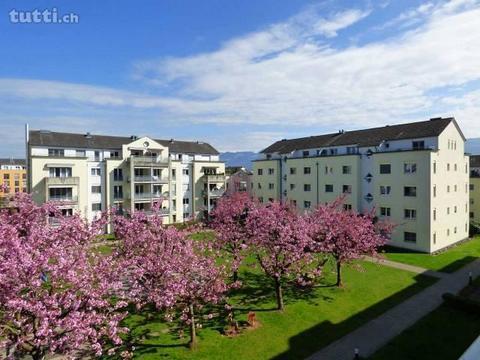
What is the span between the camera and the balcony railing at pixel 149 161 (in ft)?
165

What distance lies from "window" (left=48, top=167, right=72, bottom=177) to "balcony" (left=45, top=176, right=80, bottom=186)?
4.16 ft

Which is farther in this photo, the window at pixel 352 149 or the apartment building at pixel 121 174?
the window at pixel 352 149

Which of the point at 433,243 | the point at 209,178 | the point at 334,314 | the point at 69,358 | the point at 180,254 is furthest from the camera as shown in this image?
the point at 209,178

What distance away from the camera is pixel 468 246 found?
136 feet

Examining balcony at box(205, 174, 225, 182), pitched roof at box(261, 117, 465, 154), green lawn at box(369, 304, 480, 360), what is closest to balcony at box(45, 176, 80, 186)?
balcony at box(205, 174, 225, 182)

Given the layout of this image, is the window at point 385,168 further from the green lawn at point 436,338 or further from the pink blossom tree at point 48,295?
the pink blossom tree at point 48,295

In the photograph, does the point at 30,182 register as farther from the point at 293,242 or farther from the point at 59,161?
the point at 293,242

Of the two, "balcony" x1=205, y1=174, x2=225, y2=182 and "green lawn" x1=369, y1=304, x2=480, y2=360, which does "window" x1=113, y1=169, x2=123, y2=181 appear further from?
"green lawn" x1=369, y1=304, x2=480, y2=360

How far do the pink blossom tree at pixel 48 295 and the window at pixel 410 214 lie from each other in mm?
36799

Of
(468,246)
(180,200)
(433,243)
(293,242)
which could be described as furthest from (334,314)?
(180,200)

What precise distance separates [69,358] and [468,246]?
46.9 m

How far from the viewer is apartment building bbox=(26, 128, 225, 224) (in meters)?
44.6

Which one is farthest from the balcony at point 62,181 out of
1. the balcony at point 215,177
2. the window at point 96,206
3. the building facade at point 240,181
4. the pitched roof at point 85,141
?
the building facade at point 240,181

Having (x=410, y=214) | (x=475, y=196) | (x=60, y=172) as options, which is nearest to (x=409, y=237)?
(x=410, y=214)
